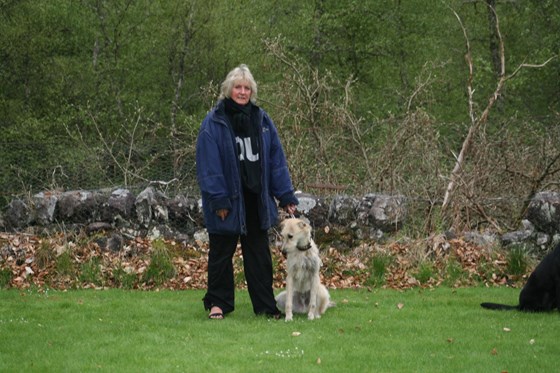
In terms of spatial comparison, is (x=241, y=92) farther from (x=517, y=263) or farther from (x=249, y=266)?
(x=517, y=263)

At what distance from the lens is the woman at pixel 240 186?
7.62m

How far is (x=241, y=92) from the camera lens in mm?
7699

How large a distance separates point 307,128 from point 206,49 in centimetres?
1129

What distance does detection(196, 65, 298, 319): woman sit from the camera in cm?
762

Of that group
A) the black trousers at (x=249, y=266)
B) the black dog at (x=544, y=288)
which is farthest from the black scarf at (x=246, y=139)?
the black dog at (x=544, y=288)

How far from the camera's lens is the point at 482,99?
2681 cm

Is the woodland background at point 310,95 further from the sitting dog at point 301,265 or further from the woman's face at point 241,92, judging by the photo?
the woman's face at point 241,92

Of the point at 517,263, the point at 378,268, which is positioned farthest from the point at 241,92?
the point at 517,263

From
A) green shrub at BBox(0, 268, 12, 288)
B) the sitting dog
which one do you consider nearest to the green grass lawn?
the sitting dog

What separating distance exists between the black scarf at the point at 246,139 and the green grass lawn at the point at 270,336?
126 cm

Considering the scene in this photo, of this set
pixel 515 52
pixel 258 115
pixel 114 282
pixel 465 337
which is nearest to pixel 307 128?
pixel 114 282

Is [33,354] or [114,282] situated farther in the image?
[114,282]

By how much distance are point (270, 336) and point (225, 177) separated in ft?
4.96

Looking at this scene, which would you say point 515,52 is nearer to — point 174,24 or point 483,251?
point 174,24
